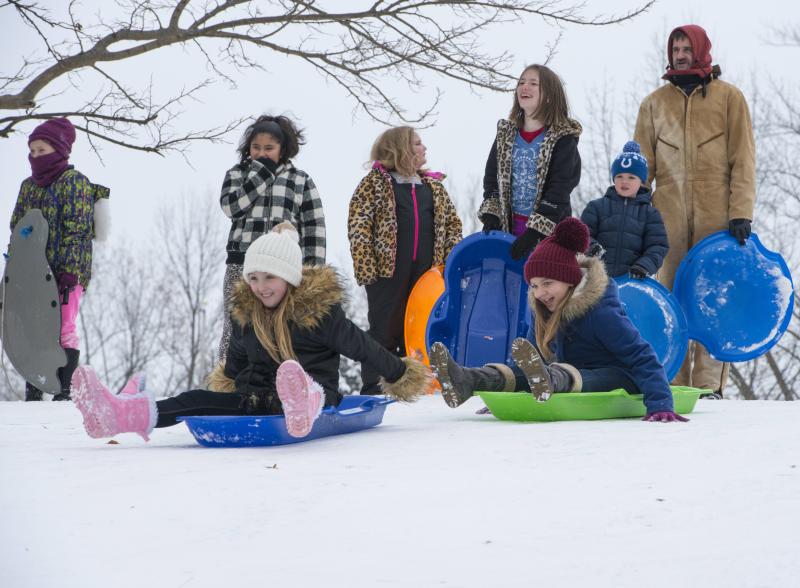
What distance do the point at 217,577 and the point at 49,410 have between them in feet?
Answer: 13.4

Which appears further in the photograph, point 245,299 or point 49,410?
point 49,410

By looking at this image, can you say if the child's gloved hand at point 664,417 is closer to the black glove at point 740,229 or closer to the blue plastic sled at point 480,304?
the blue plastic sled at point 480,304

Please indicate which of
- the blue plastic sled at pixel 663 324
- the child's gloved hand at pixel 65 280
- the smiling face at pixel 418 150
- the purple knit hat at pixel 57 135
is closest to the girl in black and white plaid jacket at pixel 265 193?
the smiling face at pixel 418 150

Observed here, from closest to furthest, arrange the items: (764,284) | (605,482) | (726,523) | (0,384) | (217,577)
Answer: (217,577), (726,523), (605,482), (764,284), (0,384)

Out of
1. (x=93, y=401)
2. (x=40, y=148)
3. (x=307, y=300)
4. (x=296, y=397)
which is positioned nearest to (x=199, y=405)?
(x=93, y=401)

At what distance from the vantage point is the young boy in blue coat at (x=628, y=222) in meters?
5.70

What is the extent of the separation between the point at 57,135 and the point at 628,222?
12.2 ft

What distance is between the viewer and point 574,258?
445 cm

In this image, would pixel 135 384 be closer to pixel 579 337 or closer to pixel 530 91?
pixel 579 337

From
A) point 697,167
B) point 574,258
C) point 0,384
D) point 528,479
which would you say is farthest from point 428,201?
point 0,384

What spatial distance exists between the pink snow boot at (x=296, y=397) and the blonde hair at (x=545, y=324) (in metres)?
1.29

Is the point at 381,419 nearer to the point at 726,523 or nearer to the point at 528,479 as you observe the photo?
the point at 528,479

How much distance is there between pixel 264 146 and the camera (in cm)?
595

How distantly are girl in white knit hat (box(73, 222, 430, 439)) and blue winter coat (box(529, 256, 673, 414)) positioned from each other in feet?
2.41
